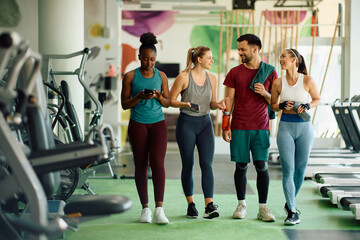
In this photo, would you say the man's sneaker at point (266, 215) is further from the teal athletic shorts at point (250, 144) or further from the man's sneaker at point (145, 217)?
the man's sneaker at point (145, 217)

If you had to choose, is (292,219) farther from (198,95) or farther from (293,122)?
(198,95)

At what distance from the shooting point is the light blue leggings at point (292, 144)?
3.86 meters

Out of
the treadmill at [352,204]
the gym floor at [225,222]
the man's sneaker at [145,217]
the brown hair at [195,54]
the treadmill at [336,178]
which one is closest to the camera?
the gym floor at [225,222]

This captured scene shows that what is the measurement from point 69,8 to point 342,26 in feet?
20.8

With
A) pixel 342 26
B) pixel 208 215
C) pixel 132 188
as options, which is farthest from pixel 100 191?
pixel 342 26

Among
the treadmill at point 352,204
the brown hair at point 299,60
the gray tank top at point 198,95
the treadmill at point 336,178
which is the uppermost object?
the brown hair at point 299,60

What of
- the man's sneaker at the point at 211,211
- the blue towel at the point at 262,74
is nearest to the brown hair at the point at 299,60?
the blue towel at the point at 262,74

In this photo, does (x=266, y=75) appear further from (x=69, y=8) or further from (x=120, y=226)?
(x=69, y=8)

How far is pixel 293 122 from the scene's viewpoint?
12.7 ft

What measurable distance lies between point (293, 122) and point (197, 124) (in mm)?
785

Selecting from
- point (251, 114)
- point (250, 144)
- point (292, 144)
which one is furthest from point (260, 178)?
point (251, 114)

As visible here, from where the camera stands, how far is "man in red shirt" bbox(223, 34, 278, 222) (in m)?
4.00

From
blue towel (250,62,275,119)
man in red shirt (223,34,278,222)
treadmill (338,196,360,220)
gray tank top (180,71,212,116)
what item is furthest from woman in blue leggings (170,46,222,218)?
treadmill (338,196,360,220)

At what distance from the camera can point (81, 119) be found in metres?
6.38
